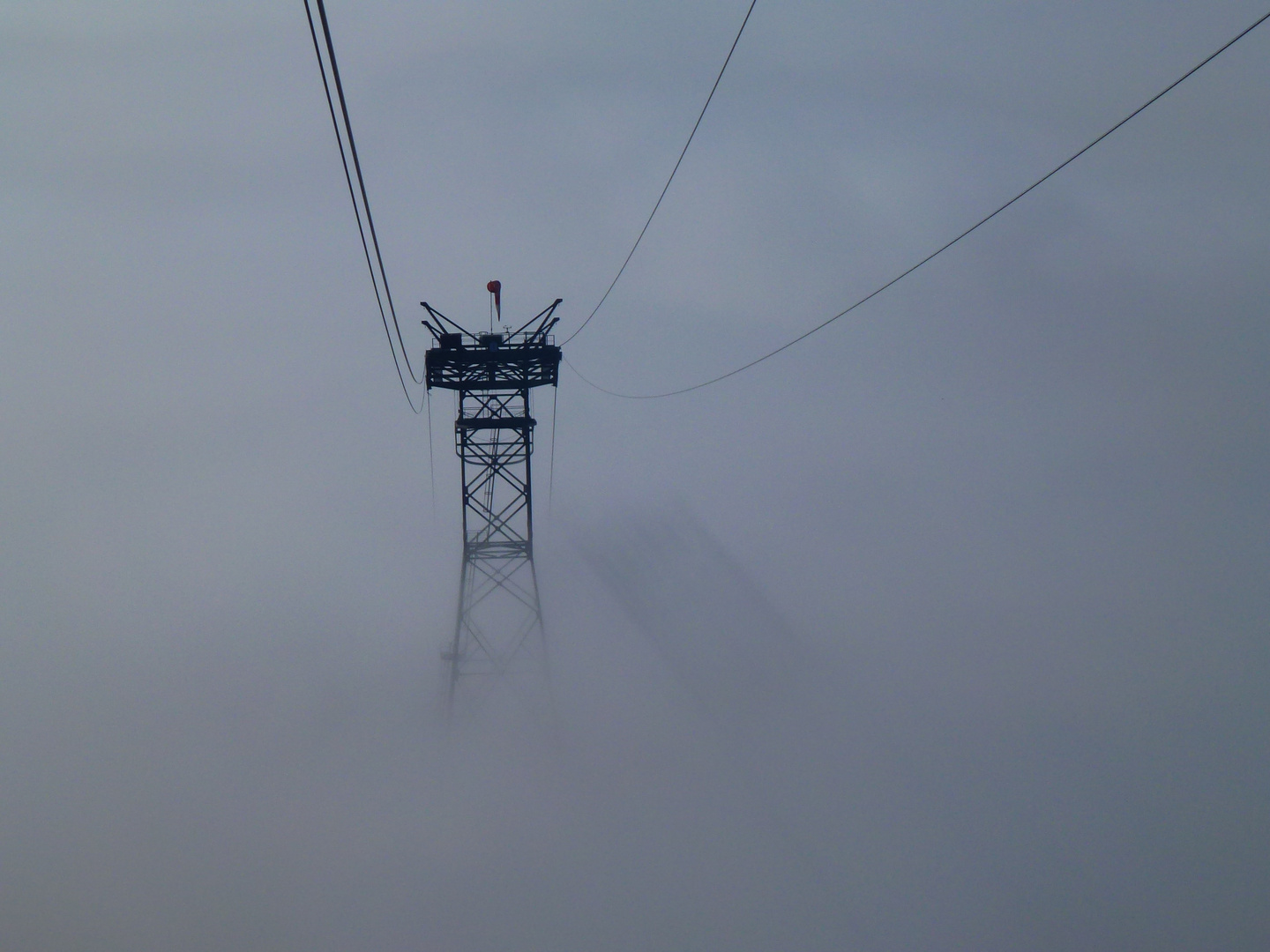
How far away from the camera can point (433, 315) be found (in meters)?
15.3

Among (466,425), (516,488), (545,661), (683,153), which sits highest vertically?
(683,153)

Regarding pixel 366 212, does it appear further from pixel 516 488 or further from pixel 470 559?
pixel 470 559

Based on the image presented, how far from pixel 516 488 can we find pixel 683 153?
8354 mm

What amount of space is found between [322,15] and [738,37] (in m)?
4.94

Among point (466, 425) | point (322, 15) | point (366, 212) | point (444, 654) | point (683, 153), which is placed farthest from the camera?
point (444, 654)

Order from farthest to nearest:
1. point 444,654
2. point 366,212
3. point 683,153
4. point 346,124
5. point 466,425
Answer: point 444,654, point 466,425, point 683,153, point 366,212, point 346,124

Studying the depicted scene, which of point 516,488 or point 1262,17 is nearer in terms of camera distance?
point 1262,17

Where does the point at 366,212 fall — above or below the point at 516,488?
above

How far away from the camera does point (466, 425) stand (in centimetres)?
1697

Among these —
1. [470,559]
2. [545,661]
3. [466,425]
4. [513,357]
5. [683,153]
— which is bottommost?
[545,661]

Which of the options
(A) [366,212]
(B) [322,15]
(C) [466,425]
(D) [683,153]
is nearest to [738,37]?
(D) [683,153]

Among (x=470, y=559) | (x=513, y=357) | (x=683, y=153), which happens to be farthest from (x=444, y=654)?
(x=683, y=153)

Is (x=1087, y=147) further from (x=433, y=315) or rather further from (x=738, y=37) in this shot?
(x=433, y=315)

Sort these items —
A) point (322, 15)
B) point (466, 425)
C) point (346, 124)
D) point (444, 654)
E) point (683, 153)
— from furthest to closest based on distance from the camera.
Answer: point (444, 654) < point (466, 425) < point (683, 153) < point (346, 124) < point (322, 15)
